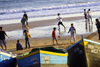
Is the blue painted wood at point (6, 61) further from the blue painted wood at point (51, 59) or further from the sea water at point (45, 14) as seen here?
the sea water at point (45, 14)

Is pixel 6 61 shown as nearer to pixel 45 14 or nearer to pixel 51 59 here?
pixel 51 59

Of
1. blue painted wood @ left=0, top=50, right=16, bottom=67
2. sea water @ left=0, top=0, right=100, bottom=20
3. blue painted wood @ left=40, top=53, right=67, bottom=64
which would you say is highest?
sea water @ left=0, top=0, right=100, bottom=20

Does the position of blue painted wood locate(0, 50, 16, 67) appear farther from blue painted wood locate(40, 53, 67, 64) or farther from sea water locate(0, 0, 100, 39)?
sea water locate(0, 0, 100, 39)

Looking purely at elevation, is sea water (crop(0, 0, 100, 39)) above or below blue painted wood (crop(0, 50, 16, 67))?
above

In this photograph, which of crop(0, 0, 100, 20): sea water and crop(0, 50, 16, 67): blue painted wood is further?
crop(0, 0, 100, 20): sea water

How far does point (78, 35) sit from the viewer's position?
17953 mm

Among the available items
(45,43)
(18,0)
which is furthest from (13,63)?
(18,0)

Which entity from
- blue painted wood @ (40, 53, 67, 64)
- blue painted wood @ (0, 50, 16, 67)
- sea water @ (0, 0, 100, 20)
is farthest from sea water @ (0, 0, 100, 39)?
blue painted wood @ (40, 53, 67, 64)

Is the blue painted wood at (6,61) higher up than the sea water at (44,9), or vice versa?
the sea water at (44,9)

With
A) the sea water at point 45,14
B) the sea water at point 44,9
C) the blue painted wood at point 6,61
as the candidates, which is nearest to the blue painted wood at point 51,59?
the blue painted wood at point 6,61

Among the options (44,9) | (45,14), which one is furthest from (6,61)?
(44,9)

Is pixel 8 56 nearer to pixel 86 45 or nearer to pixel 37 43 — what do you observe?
pixel 86 45

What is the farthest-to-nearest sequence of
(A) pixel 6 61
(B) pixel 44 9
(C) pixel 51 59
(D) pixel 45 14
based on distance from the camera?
(B) pixel 44 9
(D) pixel 45 14
(A) pixel 6 61
(C) pixel 51 59

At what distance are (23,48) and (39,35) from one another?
4278 millimetres
